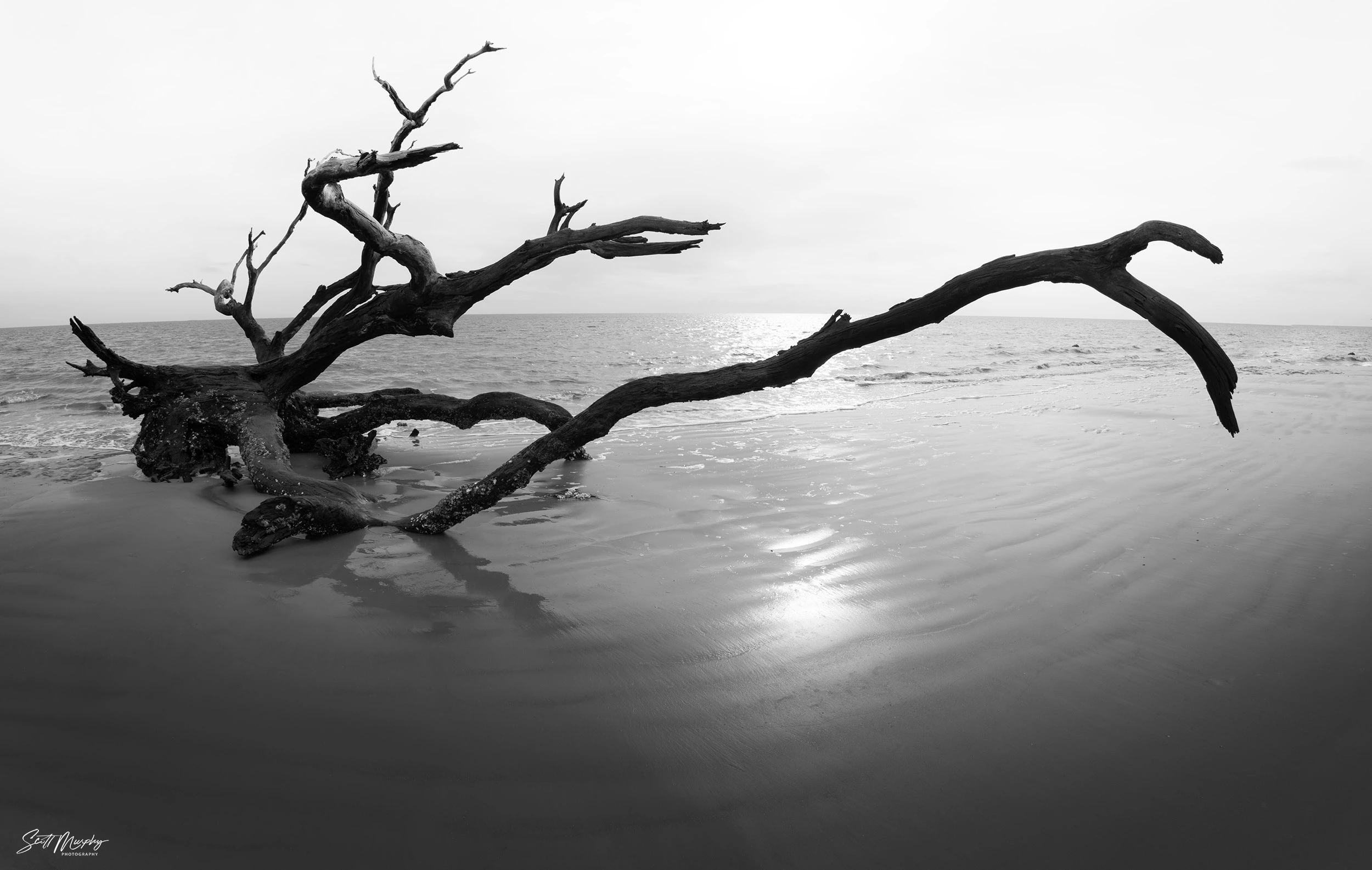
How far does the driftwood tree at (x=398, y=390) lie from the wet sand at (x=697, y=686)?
45 centimetres

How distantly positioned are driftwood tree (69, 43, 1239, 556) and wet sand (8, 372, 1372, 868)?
453 millimetres

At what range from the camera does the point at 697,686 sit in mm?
2979

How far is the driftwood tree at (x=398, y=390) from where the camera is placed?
3643 mm

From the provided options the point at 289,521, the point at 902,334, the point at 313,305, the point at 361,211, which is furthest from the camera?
the point at 313,305

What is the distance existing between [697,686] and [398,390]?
5868 millimetres

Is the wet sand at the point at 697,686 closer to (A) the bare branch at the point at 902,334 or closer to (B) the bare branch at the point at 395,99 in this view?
(A) the bare branch at the point at 902,334

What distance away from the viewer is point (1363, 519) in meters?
5.18

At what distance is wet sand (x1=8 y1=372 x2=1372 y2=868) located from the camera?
2.14 meters

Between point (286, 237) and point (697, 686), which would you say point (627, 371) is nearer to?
point (286, 237)
